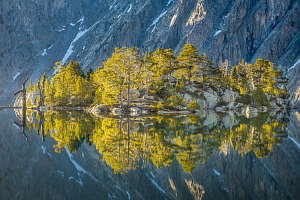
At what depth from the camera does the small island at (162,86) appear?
56094 millimetres

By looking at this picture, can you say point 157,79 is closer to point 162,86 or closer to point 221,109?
point 162,86

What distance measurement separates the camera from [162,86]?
61.3 m

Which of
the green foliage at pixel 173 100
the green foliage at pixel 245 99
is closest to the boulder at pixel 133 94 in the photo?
the green foliage at pixel 173 100

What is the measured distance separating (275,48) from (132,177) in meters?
175

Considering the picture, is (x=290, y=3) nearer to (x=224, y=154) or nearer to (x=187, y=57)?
(x=187, y=57)

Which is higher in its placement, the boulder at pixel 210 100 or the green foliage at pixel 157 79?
the green foliage at pixel 157 79

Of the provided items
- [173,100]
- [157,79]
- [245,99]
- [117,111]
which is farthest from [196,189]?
[245,99]

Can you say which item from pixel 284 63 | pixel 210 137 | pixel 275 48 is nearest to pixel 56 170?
pixel 210 137

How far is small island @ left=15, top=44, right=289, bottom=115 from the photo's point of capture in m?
56.1

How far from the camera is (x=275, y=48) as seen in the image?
17425 centimetres

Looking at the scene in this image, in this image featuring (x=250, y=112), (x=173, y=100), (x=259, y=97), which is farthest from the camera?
(x=259, y=97)

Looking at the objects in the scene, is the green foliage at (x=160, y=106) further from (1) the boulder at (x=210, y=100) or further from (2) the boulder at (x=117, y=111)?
(1) the boulder at (x=210, y=100)

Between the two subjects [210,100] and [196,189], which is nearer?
[196,189]

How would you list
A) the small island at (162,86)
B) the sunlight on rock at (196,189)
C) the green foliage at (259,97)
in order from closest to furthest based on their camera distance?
1. the sunlight on rock at (196,189)
2. the small island at (162,86)
3. the green foliage at (259,97)
